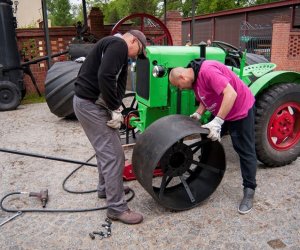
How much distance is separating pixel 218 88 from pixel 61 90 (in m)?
4.07

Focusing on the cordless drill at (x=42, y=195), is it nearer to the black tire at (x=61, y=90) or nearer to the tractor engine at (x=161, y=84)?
the tractor engine at (x=161, y=84)

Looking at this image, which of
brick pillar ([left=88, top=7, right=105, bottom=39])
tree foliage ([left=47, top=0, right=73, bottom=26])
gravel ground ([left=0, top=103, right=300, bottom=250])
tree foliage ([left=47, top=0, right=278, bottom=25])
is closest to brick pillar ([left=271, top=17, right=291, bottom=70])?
brick pillar ([left=88, top=7, right=105, bottom=39])

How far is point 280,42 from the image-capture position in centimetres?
1432

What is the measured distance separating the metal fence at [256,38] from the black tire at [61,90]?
11.8m

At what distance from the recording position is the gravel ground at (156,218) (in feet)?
9.22

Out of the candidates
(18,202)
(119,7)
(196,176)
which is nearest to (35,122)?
(18,202)

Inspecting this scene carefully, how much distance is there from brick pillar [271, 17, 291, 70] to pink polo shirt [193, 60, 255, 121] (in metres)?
12.0

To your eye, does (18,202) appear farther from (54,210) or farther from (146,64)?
(146,64)

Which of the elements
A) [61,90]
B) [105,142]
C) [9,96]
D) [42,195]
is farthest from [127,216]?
[9,96]

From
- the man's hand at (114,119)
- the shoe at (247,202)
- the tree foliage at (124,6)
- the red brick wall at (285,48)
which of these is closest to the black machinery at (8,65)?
the man's hand at (114,119)

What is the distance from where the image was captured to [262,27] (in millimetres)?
22891

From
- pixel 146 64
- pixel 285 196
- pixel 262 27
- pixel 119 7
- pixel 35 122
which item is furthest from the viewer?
pixel 119 7

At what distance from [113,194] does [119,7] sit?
136 feet

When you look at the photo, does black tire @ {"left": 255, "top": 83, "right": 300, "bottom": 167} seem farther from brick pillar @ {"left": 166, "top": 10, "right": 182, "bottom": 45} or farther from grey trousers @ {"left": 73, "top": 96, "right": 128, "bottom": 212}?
brick pillar @ {"left": 166, "top": 10, "right": 182, "bottom": 45}
